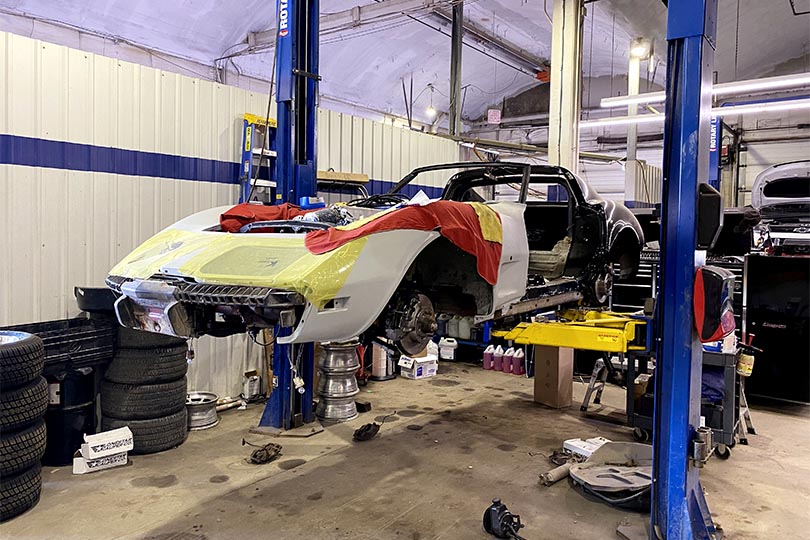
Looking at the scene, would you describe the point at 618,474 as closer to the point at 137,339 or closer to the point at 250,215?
the point at 250,215

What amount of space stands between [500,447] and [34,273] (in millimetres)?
3660

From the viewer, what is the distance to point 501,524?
3215mm

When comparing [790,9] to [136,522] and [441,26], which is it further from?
[136,522]

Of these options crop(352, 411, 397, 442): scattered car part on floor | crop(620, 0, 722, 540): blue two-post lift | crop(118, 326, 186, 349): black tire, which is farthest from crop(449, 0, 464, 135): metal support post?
crop(620, 0, 722, 540): blue two-post lift

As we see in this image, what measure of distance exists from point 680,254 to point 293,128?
3.40m

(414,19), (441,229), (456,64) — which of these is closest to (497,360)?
(441,229)

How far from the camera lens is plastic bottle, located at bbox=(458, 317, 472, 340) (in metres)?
3.68

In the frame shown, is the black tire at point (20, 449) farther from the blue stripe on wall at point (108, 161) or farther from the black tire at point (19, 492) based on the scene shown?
the blue stripe on wall at point (108, 161)

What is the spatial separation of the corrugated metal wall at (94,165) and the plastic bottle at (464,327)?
2.80 meters

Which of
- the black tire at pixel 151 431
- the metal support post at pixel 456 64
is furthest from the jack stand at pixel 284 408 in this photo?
the metal support post at pixel 456 64

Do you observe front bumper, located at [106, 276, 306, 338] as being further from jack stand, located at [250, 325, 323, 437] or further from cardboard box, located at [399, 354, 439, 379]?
cardboard box, located at [399, 354, 439, 379]

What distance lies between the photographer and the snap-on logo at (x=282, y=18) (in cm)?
514

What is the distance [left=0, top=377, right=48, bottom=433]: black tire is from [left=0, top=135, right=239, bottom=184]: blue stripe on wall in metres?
1.66

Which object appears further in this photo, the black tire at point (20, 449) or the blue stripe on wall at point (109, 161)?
the blue stripe on wall at point (109, 161)
